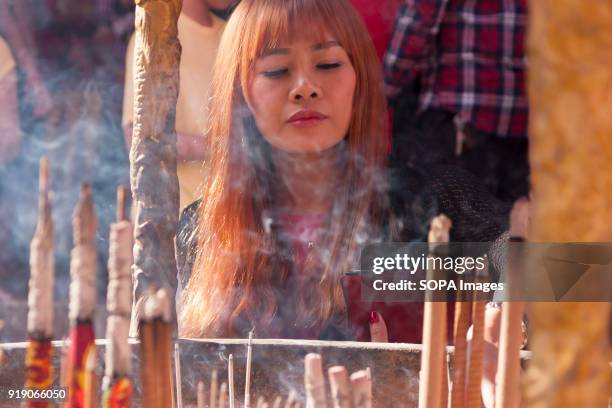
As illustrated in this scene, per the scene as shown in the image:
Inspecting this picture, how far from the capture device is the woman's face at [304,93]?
4.59 ft

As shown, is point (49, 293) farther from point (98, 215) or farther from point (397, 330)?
point (397, 330)

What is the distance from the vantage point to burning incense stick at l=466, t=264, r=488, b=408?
1154mm

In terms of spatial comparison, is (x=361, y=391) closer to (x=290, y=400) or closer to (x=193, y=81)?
(x=290, y=400)

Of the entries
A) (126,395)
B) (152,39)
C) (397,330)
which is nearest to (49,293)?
(126,395)

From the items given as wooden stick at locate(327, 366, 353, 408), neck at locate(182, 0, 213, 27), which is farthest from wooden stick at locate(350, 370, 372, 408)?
neck at locate(182, 0, 213, 27)

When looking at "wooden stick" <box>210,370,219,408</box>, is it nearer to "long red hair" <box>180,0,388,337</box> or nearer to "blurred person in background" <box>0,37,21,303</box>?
"long red hair" <box>180,0,388,337</box>

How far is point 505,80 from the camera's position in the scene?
132cm

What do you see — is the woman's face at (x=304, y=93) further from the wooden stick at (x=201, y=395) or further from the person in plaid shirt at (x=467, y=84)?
the wooden stick at (x=201, y=395)

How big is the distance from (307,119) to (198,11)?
25cm

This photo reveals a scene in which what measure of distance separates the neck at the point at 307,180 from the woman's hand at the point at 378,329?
186mm

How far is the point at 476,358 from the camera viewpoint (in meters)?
1.16

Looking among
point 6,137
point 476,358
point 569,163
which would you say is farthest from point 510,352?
point 6,137

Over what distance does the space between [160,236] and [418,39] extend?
51 centimetres

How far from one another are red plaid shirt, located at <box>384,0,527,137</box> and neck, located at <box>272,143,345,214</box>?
0.59ft
